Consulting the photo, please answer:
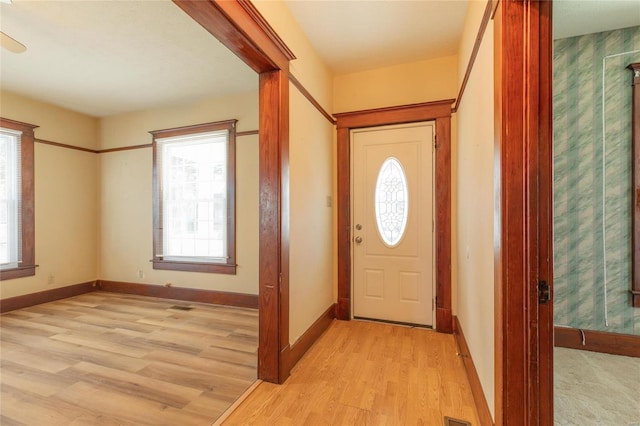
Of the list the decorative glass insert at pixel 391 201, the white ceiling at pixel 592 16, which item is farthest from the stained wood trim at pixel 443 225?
the white ceiling at pixel 592 16

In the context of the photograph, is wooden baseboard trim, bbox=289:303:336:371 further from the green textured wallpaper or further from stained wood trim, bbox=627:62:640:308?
stained wood trim, bbox=627:62:640:308

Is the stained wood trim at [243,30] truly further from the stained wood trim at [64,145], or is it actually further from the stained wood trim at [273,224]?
the stained wood trim at [64,145]

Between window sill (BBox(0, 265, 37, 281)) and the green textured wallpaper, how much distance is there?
6.24m

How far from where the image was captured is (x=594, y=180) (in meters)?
2.50

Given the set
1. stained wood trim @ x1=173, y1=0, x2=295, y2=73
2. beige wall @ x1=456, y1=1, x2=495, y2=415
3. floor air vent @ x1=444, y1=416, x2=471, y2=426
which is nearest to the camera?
stained wood trim @ x1=173, y1=0, x2=295, y2=73

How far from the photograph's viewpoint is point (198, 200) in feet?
13.4

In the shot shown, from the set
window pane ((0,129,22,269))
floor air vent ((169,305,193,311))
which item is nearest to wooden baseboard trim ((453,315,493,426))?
floor air vent ((169,305,193,311))

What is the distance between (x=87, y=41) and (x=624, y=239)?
16.7ft

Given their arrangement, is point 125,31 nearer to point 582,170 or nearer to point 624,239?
point 582,170

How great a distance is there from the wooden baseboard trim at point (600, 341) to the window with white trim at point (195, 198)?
3.62 metres

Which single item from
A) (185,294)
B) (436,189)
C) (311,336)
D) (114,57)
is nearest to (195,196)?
(185,294)

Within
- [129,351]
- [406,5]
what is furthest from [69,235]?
[406,5]

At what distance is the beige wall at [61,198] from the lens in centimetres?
395

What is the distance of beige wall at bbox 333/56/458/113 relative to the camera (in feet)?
9.86
